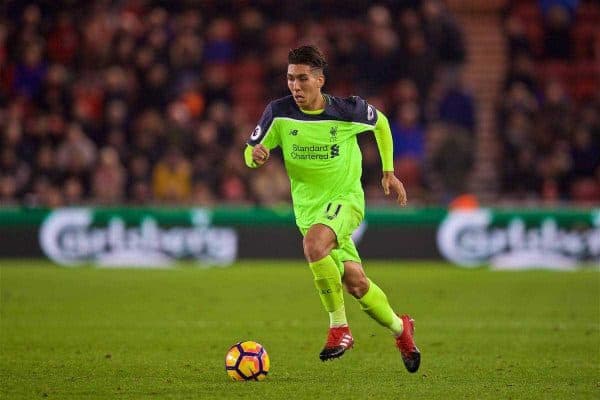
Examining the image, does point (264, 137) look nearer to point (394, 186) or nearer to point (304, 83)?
point (304, 83)

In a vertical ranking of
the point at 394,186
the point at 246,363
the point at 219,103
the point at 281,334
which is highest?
the point at 219,103

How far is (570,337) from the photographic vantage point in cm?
975

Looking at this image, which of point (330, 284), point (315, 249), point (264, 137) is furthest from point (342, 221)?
point (264, 137)

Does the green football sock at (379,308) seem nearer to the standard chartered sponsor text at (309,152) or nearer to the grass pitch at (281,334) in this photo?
the grass pitch at (281,334)

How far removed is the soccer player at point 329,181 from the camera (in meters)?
7.61

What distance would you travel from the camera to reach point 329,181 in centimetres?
787

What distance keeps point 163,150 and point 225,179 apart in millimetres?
1017

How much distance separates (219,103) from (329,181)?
33.9 feet

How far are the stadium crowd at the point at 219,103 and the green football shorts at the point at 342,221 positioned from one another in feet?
30.8

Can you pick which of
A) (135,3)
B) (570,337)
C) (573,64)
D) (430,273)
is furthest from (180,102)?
(570,337)

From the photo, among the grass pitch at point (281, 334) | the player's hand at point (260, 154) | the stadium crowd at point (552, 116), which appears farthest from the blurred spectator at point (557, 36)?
the player's hand at point (260, 154)

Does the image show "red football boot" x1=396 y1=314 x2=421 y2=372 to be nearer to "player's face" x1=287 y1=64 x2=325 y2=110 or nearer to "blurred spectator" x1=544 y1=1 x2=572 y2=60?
"player's face" x1=287 y1=64 x2=325 y2=110

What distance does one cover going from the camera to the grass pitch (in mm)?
7160

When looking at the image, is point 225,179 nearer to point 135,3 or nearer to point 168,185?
point 168,185
